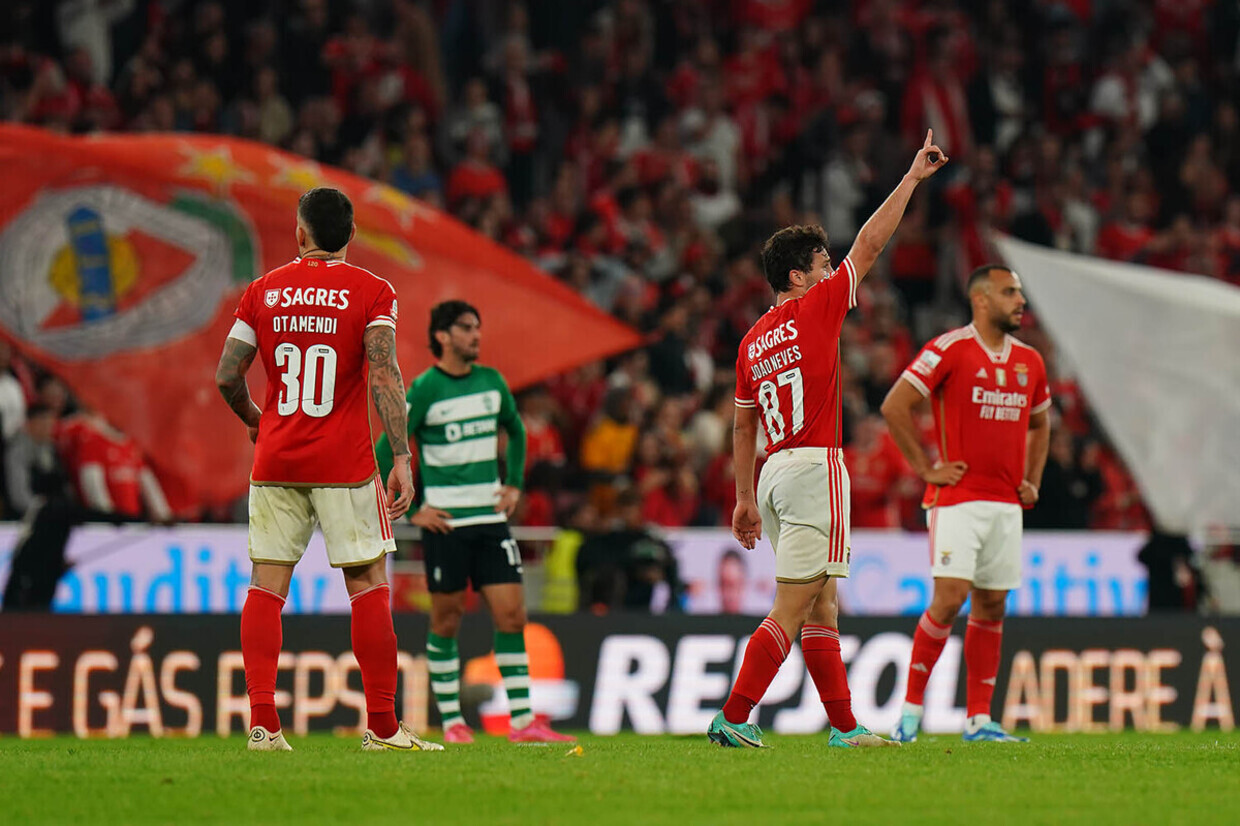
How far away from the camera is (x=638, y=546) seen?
573 inches

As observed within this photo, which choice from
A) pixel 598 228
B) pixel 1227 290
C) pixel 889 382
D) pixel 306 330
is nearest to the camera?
pixel 306 330

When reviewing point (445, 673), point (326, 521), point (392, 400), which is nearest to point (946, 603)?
point (445, 673)

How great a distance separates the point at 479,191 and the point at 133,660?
7.88m

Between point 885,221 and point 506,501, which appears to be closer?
point 885,221

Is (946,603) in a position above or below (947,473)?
below

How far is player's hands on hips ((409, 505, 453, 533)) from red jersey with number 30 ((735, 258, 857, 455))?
7.36 feet

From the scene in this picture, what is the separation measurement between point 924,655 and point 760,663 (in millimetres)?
1690

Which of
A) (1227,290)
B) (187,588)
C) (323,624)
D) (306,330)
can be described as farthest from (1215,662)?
(306,330)

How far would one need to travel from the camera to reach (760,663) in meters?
8.02

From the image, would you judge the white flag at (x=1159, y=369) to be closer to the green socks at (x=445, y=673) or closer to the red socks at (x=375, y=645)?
the green socks at (x=445, y=673)

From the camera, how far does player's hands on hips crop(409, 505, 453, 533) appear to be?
9.91 meters

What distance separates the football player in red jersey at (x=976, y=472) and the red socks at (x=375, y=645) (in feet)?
9.17

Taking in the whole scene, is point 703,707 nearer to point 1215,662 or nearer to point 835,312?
point 1215,662

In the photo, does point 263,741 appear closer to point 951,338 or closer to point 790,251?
point 790,251
